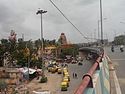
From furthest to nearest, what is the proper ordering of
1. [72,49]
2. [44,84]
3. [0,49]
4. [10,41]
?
[72,49] → [10,41] → [0,49] → [44,84]

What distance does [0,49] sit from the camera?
300 ft

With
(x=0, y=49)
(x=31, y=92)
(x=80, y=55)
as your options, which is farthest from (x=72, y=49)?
(x=31, y=92)

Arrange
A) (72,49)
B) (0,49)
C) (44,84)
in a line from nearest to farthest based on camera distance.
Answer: (44,84) < (0,49) < (72,49)

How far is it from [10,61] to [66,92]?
153 feet

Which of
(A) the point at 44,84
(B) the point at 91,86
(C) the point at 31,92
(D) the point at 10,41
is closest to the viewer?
(B) the point at 91,86

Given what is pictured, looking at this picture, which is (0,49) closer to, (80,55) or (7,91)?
(7,91)

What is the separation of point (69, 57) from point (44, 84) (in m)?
67.1

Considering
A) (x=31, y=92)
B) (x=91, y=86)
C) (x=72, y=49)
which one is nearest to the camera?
(x=91, y=86)

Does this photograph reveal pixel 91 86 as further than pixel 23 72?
No

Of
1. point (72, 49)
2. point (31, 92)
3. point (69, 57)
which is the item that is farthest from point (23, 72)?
point (72, 49)

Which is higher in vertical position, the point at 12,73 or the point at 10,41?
the point at 10,41

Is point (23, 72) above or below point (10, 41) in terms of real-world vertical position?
below

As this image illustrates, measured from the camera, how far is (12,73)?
219ft

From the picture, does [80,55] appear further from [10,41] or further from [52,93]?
[52,93]
